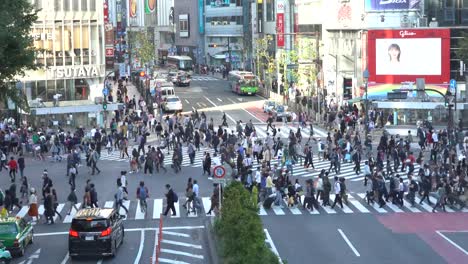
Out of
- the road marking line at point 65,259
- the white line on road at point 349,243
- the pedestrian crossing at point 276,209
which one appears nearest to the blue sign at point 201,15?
the pedestrian crossing at point 276,209

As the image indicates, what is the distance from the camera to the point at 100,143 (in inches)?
2094

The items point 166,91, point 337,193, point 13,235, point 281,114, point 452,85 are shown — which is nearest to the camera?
point 13,235

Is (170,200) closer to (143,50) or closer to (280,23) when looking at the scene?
(280,23)

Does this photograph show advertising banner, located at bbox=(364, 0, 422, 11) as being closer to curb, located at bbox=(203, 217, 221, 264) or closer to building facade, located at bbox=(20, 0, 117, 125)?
building facade, located at bbox=(20, 0, 117, 125)

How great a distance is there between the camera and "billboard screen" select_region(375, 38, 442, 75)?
240ft

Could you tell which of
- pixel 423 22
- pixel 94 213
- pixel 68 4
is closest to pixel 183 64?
pixel 423 22

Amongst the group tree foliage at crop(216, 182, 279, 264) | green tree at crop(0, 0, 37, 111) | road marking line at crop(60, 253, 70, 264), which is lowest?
road marking line at crop(60, 253, 70, 264)

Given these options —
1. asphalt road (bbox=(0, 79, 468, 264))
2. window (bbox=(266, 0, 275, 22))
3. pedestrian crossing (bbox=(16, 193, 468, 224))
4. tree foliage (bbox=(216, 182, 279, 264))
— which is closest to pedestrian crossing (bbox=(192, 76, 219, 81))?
window (bbox=(266, 0, 275, 22))

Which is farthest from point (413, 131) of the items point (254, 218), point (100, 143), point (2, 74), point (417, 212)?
point (254, 218)

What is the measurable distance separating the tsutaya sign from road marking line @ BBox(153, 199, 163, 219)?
109 ft

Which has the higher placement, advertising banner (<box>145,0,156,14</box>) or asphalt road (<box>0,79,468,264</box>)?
advertising banner (<box>145,0,156,14</box>)

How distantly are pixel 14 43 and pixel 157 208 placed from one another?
871 centimetres

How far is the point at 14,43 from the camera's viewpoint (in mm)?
33656

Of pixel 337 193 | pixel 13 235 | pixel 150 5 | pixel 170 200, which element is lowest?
pixel 337 193
